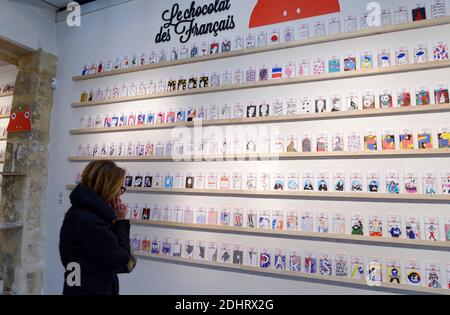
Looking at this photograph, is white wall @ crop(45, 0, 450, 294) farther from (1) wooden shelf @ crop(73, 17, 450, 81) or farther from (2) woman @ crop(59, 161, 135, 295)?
(2) woman @ crop(59, 161, 135, 295)

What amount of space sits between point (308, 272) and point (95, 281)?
1.54 meters

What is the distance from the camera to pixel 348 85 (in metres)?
2.41

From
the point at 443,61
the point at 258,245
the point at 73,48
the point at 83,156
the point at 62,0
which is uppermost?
the point at 62,0

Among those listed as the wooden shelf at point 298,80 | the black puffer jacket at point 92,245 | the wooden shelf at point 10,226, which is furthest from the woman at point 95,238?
the wooden shelf at point 10,226

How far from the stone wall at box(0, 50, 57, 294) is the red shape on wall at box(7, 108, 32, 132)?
54 millimetres

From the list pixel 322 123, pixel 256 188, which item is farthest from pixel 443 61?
pixel 256 188

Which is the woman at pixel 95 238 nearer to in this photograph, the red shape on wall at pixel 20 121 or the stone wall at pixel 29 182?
the stone wall at pixel 29 182

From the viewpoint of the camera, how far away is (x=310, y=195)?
2369mm

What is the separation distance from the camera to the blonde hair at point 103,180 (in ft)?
5.48

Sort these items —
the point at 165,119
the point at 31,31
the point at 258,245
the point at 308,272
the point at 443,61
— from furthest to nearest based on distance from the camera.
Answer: the point at 31,31, the point at 165,119, the point at 258,245, the point at 308,272, the point at 443,61

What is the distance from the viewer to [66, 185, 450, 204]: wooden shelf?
2092 millimetres

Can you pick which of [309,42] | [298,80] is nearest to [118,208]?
[298,80]

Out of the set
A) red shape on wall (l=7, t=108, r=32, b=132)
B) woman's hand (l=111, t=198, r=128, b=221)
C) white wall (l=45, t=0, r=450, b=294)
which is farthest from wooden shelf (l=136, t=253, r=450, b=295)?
red shape on wall (l=7, t=108, r=32, b=132)

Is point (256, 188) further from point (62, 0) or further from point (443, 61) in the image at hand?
point (62, 0)
